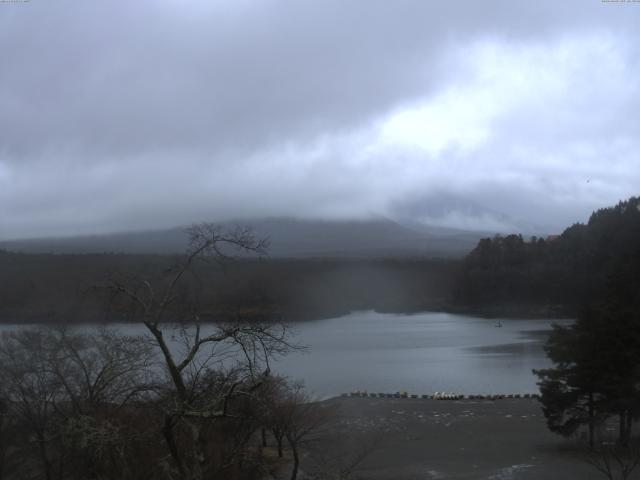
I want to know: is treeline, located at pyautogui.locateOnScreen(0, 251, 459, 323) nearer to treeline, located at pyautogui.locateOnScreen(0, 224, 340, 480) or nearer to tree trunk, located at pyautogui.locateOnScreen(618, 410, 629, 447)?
treeline, located at pyautogui.locateOnScreen(0, 224, 340, 480)

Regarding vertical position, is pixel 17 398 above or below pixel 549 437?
above

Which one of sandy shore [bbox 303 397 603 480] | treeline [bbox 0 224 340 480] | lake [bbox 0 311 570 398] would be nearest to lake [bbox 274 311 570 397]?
lake [bbox 0 311 570 398]

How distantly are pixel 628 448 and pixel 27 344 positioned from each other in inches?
446

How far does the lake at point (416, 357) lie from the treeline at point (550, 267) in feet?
15.4

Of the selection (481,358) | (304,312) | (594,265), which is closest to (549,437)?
(481,358)

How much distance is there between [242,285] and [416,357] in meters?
15.0

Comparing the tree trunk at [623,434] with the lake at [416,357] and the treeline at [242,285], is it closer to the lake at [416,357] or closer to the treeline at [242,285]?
the lake at [416,357]

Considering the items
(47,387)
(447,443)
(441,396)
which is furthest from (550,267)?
(47,387)

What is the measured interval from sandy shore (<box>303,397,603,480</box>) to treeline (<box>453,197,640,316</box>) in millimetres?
30310

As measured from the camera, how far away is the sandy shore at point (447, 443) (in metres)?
13.4

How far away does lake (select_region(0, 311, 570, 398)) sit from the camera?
27109 millimetres

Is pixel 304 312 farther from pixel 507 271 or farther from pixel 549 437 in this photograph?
pixel 549 437

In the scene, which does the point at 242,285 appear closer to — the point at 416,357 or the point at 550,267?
the point at 416,357

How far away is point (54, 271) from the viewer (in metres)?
28.1
